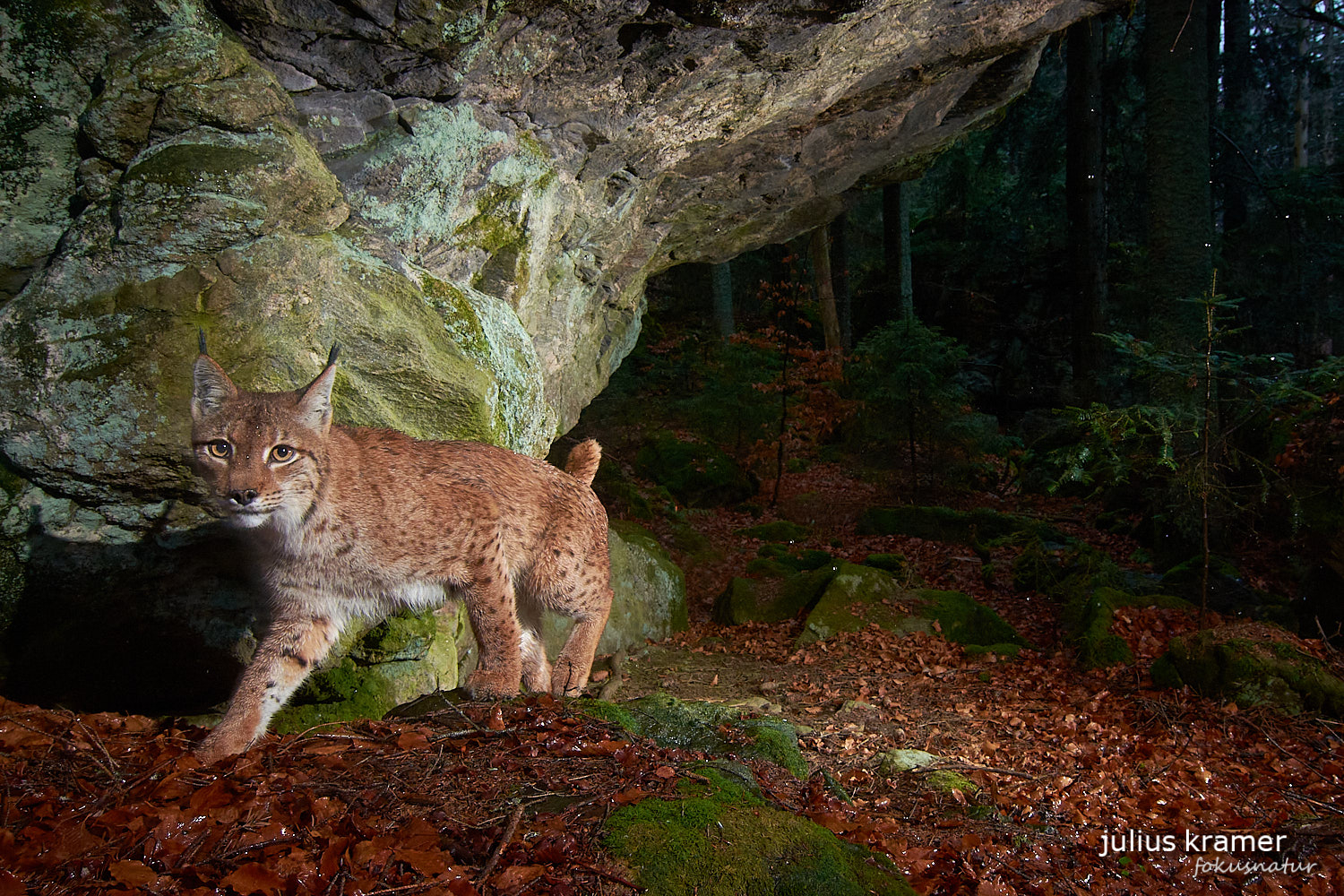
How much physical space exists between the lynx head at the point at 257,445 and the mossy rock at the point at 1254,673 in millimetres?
7129

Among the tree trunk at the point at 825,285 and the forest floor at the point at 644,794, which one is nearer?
the forest floor at the point at 644,794

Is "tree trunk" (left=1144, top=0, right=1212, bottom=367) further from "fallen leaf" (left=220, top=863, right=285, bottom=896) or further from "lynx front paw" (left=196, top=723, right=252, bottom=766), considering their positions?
"fallen leaf" (left=220, top=863, right=285, bottom=896)

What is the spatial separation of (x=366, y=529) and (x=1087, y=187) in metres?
16.1

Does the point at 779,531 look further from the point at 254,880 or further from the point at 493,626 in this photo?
the point at 254,880

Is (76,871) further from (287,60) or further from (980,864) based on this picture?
(287,60)

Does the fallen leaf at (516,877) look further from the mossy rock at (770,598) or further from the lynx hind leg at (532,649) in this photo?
the mossy rock at (770,598)

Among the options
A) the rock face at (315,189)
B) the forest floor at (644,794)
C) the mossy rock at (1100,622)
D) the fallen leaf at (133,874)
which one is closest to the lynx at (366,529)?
the forest floor at (644,794)

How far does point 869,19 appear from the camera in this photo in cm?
761

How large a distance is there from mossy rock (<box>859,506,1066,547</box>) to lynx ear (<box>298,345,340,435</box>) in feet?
36.3

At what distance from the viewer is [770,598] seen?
10.6 m

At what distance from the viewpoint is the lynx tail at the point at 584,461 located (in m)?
5.93

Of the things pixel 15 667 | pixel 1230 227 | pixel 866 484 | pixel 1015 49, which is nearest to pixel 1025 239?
pixel 1230 227

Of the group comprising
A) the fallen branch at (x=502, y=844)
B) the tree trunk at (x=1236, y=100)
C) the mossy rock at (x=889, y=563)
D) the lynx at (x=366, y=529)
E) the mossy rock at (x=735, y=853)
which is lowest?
the mossy rock at (x=889, y=563)

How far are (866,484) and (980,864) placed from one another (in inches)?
534
